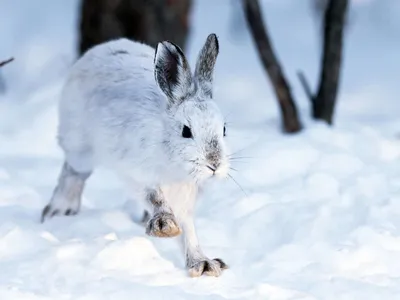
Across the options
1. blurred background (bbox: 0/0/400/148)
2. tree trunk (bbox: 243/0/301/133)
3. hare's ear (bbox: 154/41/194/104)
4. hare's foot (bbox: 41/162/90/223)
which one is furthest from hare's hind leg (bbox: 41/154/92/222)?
tree trunk (bbox: 243/0/301/133)

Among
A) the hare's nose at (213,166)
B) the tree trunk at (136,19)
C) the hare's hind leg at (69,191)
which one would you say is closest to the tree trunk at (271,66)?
the tree trunk at (136,19)

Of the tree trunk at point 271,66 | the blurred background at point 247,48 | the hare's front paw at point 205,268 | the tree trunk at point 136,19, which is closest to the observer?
the hare's front paw at point 205,268

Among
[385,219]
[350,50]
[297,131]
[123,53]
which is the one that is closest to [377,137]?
[297,131]

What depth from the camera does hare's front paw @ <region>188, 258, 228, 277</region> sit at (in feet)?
13.4

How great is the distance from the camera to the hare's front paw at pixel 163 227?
400 centimetres

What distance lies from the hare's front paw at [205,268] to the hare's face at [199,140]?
406 millimetres

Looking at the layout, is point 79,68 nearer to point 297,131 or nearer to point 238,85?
point 297,131

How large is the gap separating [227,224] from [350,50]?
5725 mm

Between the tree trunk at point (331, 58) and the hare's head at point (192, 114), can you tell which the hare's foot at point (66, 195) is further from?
the tree trunk at point (331, 58)

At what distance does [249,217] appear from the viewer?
4.86 meters

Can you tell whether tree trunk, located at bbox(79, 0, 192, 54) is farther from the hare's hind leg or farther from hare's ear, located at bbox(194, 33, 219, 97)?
hare's ear, located at bbox(194, 33, 219, 97)

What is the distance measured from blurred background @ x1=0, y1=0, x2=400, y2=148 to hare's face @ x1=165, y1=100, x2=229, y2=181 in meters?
2.34

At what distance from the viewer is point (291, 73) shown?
899 centimetres

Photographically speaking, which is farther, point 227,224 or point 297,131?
point 297,131
